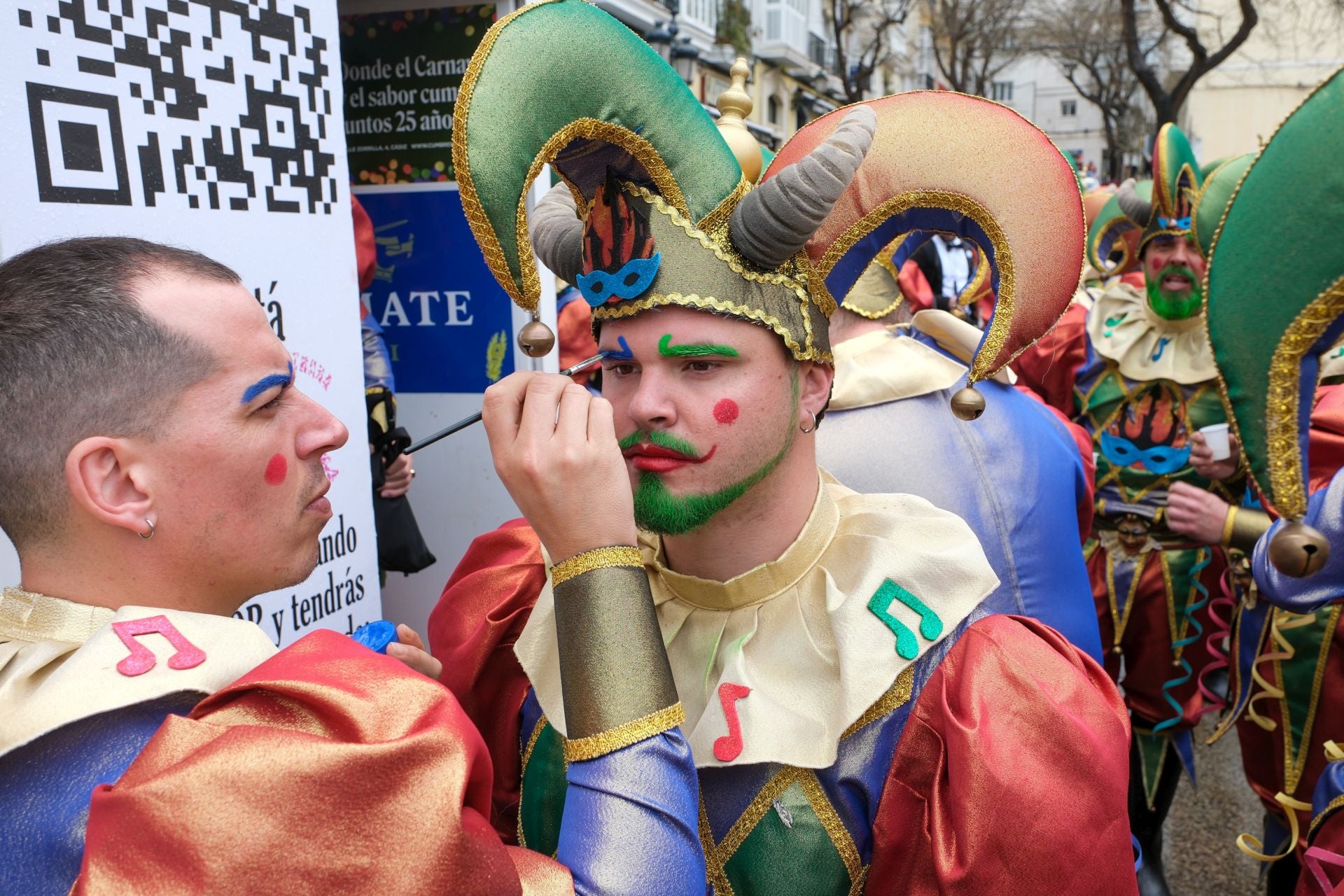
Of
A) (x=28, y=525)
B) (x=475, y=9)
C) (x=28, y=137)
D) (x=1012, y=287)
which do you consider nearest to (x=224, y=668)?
(x=28, y=525)

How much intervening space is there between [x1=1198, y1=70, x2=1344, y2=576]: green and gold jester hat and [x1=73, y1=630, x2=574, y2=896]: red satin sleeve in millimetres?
972

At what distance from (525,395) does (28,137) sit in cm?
104

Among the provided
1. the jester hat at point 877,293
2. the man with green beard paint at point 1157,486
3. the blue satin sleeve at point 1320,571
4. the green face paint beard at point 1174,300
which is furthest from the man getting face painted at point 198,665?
the green face paint beard at point 1174,300

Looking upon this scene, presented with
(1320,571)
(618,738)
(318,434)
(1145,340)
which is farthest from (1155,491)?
(318,434)

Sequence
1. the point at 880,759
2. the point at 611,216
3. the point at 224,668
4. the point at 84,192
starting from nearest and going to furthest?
the point at 224,668 → the point at 880,759 → the point at 611,216 → the point at 84,192

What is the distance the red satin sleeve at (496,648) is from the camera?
1799 millimetres

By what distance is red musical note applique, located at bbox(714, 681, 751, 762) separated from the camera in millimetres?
1497

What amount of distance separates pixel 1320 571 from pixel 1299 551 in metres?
0.93

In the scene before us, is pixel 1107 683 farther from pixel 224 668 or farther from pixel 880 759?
pixel 224 668

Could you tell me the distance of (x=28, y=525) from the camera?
3.78ft

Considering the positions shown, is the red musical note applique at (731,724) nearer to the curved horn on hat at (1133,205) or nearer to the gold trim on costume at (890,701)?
the gold trim on costume at (890,701)

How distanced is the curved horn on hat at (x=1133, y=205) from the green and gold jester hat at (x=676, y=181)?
3063 mm

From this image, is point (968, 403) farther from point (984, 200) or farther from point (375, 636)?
point (375, 636)

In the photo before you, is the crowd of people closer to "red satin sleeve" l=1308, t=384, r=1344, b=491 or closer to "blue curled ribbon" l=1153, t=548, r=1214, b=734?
"red satin sleeve" l=1308, t=384, r=1344, b=491
